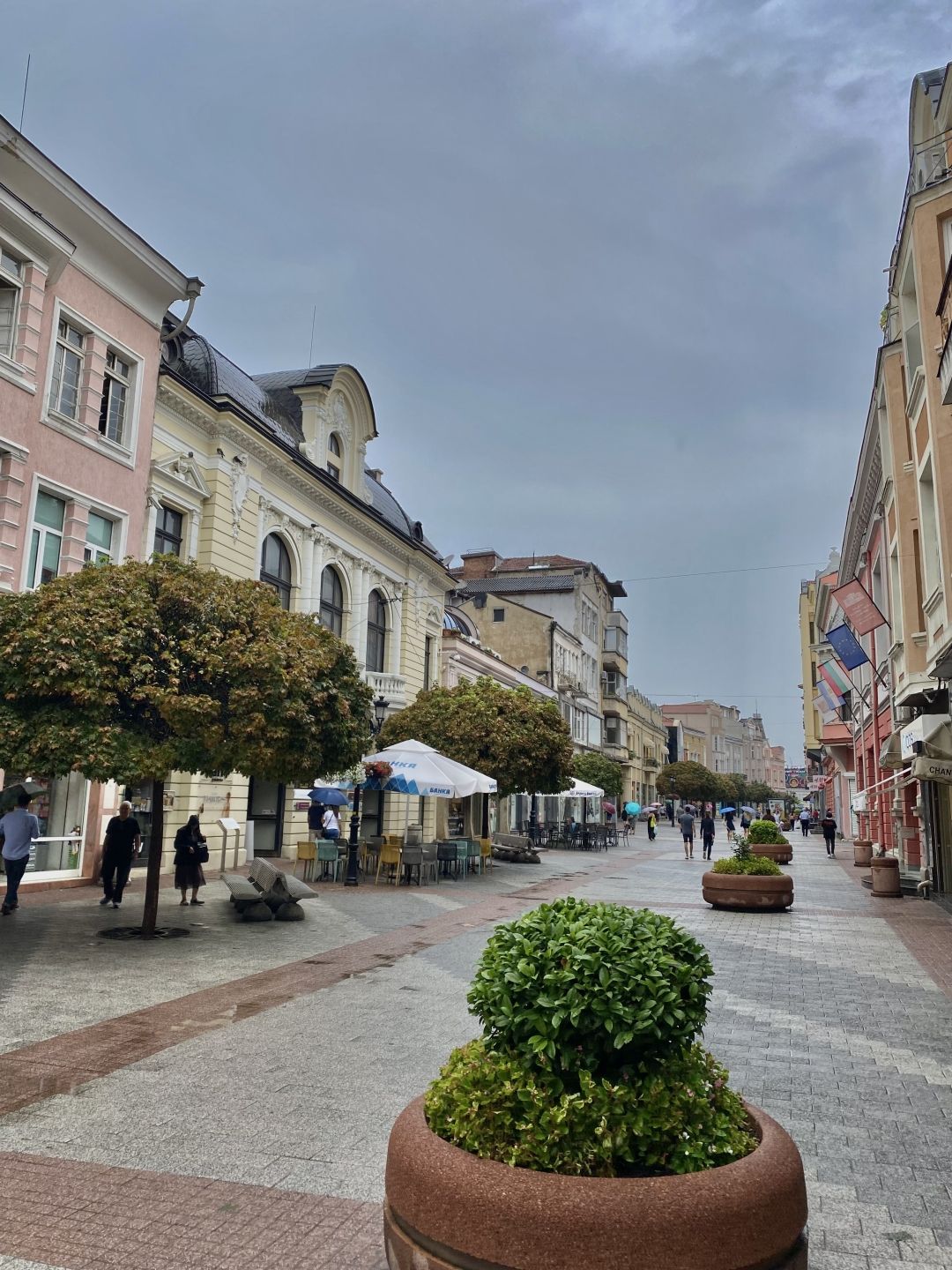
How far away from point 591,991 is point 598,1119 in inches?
15.8

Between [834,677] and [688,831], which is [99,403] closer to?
[834,677]

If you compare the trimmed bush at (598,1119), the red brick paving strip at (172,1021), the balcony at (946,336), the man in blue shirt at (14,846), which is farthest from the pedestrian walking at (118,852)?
the balcony at (946,336)

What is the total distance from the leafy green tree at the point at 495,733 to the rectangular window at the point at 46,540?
10890 millimetres

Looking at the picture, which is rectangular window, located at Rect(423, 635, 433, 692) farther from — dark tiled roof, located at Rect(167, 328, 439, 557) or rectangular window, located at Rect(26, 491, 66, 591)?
rectangular window, located at Rect(26, 491, 66, 591)

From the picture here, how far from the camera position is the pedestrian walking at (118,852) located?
14062mm

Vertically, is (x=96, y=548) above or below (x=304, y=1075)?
above

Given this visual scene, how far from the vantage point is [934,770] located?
49.0ft

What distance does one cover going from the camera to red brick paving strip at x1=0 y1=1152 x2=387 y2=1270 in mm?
3818

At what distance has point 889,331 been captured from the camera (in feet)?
59.2

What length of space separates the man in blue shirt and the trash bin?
16.7 metres

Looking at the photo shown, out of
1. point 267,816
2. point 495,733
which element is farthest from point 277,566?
point 495,733

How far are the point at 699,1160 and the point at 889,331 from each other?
1826cm

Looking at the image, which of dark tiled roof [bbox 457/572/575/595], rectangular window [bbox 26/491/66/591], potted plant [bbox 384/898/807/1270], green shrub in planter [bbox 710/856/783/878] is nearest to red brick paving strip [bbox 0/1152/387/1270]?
potted plant [bbox 384/898/807/1270]

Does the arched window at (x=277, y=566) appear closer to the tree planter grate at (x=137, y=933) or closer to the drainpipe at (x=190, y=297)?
the drainpipe at (x=190, y=297)
